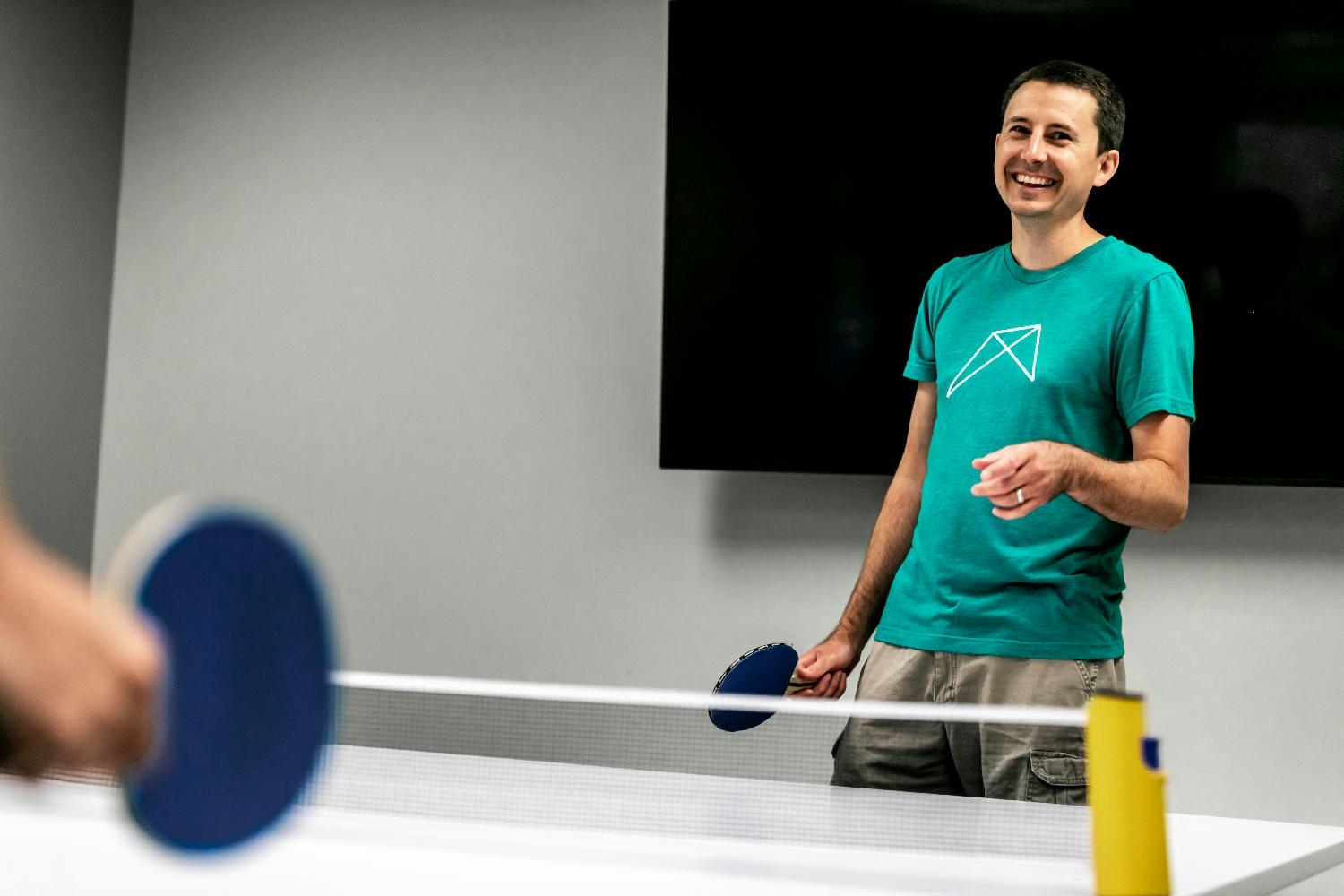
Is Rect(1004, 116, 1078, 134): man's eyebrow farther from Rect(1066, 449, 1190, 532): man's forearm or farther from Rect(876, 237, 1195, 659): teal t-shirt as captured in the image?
Rect(1066, 449, 1190, 532): man's forearm

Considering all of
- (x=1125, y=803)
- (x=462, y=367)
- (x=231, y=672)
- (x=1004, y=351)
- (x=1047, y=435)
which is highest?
(x=462, y=367)

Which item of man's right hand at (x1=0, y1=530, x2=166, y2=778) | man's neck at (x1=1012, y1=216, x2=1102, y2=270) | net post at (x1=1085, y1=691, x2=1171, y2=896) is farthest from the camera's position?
man's neck at (x1=1012, y1=216, x2=1102, y2=270)

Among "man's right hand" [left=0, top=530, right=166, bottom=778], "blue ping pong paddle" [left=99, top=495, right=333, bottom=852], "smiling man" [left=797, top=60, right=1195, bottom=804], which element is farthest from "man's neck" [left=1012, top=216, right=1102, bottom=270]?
"man's right hand" [left=0, top=530, right=166, bottom=778]

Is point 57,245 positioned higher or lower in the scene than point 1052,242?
higher

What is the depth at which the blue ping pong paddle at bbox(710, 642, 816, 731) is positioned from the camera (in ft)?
6.29

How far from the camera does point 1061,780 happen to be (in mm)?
1928

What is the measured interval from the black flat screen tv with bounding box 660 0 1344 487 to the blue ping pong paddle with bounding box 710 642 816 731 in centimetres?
143

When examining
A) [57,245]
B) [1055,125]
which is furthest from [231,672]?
[57,245]

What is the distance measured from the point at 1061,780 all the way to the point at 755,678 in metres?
0.47

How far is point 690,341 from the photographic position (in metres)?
3.64

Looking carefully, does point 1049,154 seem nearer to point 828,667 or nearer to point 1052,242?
point 1052,242

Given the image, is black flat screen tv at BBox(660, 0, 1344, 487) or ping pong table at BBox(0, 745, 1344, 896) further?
black flat screen tv at BBox(660, 0, 1344, 487)

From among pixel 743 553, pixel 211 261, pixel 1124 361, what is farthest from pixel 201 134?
pixel 1124 361

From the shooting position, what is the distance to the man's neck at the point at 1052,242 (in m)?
2.29
